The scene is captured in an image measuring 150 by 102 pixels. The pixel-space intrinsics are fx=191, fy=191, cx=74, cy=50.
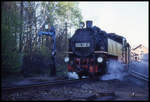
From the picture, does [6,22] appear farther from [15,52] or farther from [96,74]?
[96,74]

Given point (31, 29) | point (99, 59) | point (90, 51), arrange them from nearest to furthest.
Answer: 1. point (99, 59)
2. point (90, 51)
3. point (31, 29)

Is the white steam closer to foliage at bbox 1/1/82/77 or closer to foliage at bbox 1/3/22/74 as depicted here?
foliage at bbox 1/3/22/74

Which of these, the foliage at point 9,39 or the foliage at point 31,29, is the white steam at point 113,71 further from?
the foliage at point 31,29

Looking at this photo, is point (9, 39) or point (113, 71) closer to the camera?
point (9, 39)

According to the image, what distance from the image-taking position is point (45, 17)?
2359 cm

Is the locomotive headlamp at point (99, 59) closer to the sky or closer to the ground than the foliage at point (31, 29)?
closer to the ground

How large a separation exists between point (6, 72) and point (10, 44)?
234 centimetres

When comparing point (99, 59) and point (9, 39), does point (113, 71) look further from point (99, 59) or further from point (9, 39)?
point (9, 39)

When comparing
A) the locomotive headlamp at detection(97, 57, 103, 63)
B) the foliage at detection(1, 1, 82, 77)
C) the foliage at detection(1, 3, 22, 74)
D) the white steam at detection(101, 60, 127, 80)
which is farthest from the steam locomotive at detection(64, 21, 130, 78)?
the foliage at detection(1, 1, 82, 77)

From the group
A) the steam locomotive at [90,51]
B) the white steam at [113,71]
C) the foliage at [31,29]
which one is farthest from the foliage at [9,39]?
the white steam at [113,71]

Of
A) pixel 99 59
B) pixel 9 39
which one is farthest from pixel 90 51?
pixel 9 39

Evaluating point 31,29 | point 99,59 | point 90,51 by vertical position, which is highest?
point 31,29

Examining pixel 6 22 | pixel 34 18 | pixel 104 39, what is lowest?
pixel 104 39

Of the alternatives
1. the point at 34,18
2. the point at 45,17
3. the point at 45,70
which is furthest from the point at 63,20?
the point at 45,70
